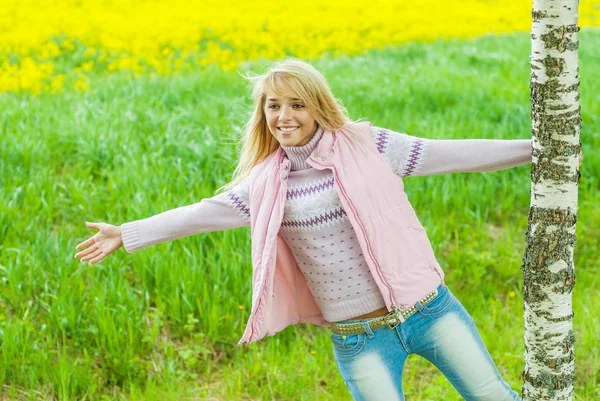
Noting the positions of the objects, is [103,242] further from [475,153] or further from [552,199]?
[552,199]

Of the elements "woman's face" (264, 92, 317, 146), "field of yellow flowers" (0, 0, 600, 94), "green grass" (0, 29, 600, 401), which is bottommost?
"green grass" (0, 29, 600, 401)

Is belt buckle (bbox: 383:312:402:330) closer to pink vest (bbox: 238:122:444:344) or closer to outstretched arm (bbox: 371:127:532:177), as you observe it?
pink vest (bbox: 238:122:444:344)

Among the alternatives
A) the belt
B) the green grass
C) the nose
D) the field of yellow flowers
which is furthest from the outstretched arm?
the field of yellow flowers

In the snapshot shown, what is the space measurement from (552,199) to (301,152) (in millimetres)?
771

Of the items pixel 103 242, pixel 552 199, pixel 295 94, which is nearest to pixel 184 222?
pixel 103 242

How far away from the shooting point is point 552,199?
6.81 ft

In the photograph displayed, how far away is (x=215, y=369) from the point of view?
12.0 ft

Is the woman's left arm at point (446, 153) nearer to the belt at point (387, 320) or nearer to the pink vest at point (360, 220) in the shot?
the pink vest at point (360, 220)

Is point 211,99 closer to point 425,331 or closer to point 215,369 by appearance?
point 215,369

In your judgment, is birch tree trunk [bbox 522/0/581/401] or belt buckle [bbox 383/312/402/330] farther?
belt buckle [bbox 383/312/402/330]

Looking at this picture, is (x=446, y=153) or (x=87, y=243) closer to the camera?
(x=446, y=153)

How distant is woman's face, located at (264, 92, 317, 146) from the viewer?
2.29m

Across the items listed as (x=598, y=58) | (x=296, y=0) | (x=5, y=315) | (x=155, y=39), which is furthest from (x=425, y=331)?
(x=296, y=0)

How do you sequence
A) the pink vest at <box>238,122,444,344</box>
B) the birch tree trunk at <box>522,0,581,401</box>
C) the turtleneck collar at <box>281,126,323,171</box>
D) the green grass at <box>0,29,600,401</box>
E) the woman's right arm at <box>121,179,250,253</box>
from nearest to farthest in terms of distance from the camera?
the birch tree trunk at <box>522,0,581,401</box> < the pink vest at <box>238,122,444,344</box> < the turtleneck collar at <box>281,126,323,171</box> < the woman's right arm at <box>121,179,250,253</box> < the green grass at <box>0,29,600,401</box>
